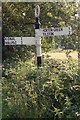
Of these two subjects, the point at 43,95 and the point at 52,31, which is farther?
the point at 52,31

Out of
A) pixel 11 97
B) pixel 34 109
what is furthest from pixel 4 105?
pixel 34 109

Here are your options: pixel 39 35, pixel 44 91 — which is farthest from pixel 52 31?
pixel 44 91

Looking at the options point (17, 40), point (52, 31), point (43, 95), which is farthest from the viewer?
point (17, 40)

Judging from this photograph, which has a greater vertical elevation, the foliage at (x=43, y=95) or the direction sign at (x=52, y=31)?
the direction sign at (x=52, y=31)

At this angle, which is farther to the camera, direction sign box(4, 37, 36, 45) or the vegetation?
direction sign box(4, 37, 36, 45)

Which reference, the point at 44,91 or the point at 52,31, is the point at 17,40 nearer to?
the point at 52,31

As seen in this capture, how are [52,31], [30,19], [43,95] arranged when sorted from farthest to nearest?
[30,19] < [52,31] < [43,95]

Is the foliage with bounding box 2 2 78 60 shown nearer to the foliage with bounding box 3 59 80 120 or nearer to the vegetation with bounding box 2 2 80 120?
the vegetation with bounding box 2 2 80 120

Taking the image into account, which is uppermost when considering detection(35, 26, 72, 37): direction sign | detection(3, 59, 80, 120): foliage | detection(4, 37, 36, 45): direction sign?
detection(35, 26, 72, 37): direction sign

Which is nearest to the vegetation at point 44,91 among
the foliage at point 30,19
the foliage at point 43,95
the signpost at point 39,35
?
the foliage at point 43,95

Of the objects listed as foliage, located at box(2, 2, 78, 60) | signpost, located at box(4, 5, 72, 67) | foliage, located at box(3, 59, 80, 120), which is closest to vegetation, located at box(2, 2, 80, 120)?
foliage, located at box(3, 59, 80, 120)

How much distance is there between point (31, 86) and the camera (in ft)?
14.2

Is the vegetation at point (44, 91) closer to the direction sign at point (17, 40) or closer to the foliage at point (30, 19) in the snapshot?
the direction sign at point (17, 40)

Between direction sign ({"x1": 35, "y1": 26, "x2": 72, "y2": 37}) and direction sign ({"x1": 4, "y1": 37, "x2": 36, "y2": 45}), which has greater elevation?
direction sign ({"x1": 35, "y1": 26, "x2": 72, "y2": 37})
